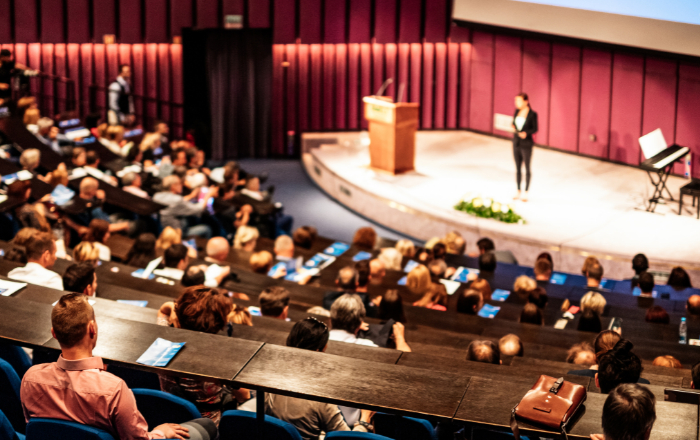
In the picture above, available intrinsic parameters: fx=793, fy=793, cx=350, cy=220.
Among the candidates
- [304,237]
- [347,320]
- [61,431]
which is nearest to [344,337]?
[347,320]

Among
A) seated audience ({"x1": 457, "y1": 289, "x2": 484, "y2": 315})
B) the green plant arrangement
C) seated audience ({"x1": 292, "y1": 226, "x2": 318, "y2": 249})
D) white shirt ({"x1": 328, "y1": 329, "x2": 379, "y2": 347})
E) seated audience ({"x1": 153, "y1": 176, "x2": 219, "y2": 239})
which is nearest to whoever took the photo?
white shirt ({"x1": 328, "y1": 329, "x2": 379, "y2": 347})

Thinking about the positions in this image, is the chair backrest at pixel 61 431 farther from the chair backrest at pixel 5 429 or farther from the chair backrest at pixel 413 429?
the chair backrest at pixel 413 429

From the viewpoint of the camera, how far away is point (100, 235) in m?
6.63

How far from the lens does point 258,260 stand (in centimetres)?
670

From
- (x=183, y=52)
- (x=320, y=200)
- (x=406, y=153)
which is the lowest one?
(x=320, y=200)

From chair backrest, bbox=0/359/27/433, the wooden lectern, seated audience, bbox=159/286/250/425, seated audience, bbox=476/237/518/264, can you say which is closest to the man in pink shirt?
chair backrest, bbox=0/359/27/433

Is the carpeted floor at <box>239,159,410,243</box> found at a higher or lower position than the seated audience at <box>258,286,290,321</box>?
lower

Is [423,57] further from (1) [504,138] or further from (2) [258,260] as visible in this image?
(2) [258,260]

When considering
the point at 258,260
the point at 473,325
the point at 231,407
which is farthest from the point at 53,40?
the point at 231,407

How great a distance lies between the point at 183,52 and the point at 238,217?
21.1 feet

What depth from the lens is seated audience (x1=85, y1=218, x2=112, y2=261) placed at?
21.3 feet

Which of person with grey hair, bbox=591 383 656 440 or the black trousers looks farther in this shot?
the black trousers

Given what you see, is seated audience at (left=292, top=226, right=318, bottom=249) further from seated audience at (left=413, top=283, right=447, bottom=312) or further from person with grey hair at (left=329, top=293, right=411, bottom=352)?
person with grey hair at (left=329, top=293, right=411, bottom=352)

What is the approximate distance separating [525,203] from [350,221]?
8.04ft
